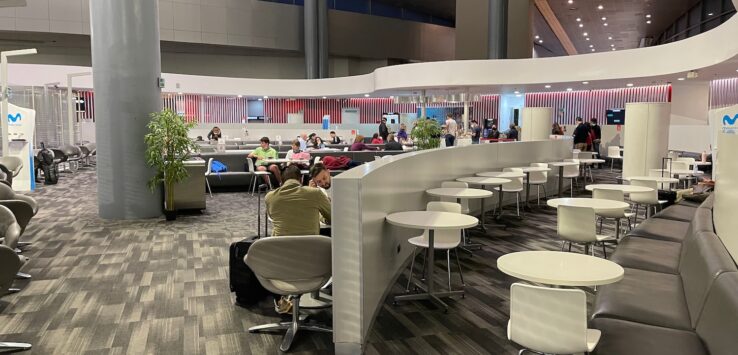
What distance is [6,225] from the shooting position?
14.5 feet

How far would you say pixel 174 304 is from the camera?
4660 mm

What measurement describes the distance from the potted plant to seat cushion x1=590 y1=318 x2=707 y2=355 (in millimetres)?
6550

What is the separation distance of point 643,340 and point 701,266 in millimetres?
754

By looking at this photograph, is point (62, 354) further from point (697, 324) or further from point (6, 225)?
point (697, 324)

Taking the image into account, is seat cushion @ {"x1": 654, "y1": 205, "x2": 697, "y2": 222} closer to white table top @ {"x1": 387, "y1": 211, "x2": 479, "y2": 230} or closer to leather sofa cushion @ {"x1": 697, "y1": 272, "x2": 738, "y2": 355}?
white table top @ {"x1": 387, "y1": 211, "x2": 479, "y2": 230}

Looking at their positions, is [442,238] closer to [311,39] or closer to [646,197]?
[646,197]

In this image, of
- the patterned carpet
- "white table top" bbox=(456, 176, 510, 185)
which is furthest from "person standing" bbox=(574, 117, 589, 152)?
"white table top" bbox=(456, 176, 510, 185)

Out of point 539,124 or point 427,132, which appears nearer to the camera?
point 427,132

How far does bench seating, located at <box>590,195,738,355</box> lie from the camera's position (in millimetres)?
2680

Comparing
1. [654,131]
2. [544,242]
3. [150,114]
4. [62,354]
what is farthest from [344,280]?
[654,131]

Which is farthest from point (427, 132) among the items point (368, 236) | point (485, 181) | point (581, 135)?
point (581, 135)

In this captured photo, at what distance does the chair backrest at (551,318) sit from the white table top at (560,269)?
26 cm

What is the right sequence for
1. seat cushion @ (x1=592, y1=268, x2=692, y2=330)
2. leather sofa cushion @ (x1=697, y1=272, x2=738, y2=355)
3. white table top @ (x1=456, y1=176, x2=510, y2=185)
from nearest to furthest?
leather sofa cushion @ (x1=697, y1=272, x2=738, y2=355)
seat cushion @ (x1=592, y1=268, x2=692, y2=330)
white table top @ (x1=456, y1=176, x2=510, y2=185)

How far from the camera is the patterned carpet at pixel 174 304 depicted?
3873mm
